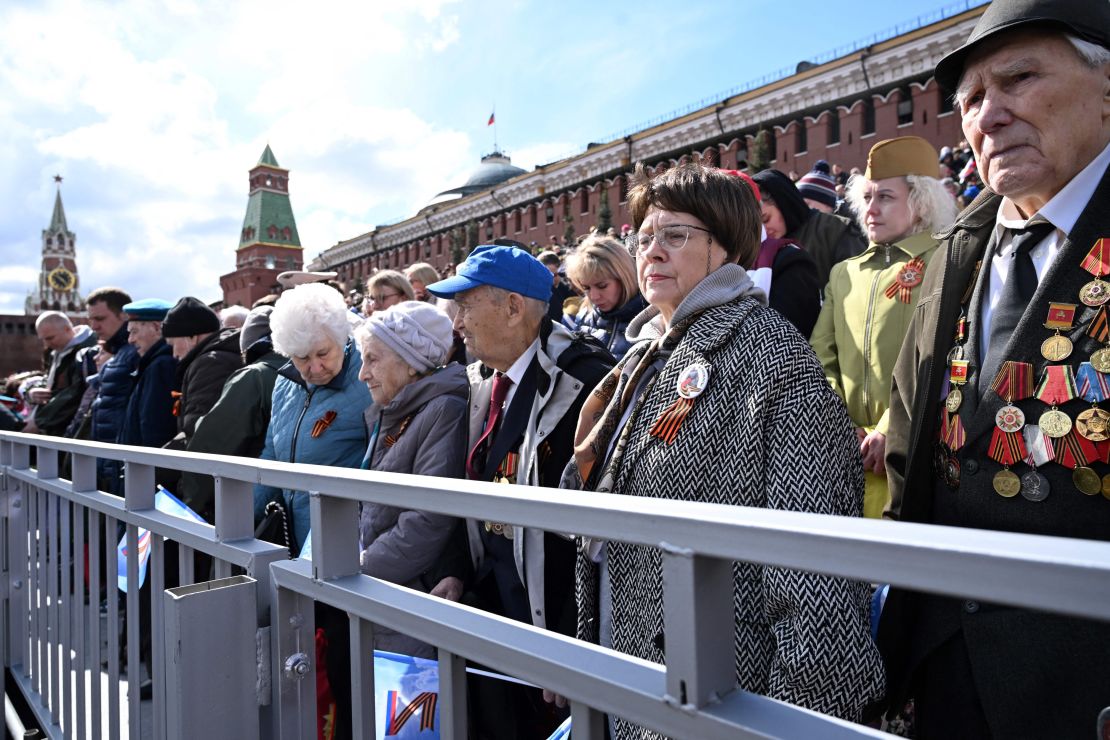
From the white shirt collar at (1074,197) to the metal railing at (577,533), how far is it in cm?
108

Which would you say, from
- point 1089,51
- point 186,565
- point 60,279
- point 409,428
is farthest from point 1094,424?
point 60,279

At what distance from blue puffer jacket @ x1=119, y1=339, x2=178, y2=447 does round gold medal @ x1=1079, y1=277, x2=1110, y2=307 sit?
5.21 m

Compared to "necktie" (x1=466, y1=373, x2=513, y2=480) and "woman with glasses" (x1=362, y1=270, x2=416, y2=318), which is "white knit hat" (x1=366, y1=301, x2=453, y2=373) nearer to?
"necktie" (x1=466, y1=373, x2=513, y2=480)

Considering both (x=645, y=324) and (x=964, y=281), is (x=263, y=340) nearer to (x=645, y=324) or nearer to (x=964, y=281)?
(x=645, y=324)

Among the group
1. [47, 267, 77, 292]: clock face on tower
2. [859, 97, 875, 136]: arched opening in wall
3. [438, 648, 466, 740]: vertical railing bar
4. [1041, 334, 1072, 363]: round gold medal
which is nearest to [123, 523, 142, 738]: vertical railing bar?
[438, 648, 466, 740]: vertical railing bar

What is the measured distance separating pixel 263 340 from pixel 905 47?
33354mm

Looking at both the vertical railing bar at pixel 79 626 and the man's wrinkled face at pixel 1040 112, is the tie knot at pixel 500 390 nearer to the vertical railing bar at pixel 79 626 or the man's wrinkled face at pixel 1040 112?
the vertical railing bar at pixel 79 626

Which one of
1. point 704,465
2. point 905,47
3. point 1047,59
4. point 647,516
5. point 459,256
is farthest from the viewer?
point 459,256

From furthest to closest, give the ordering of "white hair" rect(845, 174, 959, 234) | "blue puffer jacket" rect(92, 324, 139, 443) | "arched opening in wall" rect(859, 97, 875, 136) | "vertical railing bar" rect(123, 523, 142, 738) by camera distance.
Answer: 1. "arched opening in wall" rect(859, 97, 875, 136)
2. "blue puffer jacket" rect(92, 324, 139, 443)
3. "white hair" rect(845, 174, 959, 234)
4. "vertical railing bar" rect(123, 523, 142, 738)

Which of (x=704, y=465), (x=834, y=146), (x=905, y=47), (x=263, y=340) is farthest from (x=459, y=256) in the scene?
(x=704, y=465)

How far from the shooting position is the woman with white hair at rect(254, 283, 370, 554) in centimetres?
340

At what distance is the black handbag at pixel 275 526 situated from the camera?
314cm

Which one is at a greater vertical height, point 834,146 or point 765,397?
point 834,146

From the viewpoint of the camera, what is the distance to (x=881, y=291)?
2.66m
